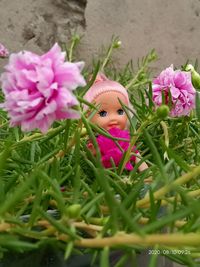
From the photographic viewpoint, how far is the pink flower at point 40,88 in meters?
0.29

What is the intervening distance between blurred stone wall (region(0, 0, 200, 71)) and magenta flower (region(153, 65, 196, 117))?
806mm

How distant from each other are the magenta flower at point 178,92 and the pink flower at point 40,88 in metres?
0.26

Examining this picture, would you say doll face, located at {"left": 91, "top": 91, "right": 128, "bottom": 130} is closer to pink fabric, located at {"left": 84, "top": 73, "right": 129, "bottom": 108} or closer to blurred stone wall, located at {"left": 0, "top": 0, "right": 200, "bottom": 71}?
pink fabric, located at {"left": 84, "top": 73, "right": 129, "bottom": 108}

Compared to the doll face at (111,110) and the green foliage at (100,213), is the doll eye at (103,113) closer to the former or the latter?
the doll face at (111,110)

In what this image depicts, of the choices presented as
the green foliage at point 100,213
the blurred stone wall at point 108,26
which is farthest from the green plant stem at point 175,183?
the blurred stone wall at point 108,26

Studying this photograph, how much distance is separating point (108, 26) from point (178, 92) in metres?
0.90

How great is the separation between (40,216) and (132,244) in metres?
0.09

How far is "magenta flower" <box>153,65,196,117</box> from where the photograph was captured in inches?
21.6

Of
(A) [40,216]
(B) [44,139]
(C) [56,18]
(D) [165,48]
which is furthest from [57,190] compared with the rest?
(D) [165,48]

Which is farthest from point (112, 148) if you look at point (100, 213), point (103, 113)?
point (100, 213)

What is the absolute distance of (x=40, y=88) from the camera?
11.7 inches

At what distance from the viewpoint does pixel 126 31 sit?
4.67ft
